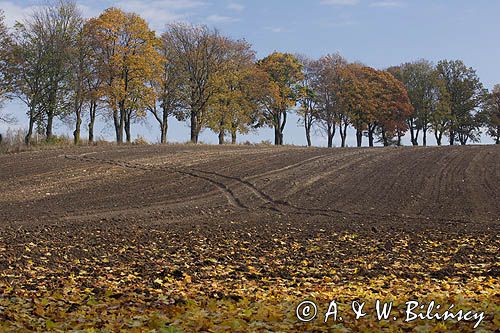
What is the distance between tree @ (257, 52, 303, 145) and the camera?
6425cm

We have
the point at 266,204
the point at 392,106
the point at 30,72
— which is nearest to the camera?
the point at 266,204

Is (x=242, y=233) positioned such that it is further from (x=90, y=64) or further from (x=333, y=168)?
(x=90, y=64)

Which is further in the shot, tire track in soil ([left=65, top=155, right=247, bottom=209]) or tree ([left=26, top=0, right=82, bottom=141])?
tree ([left=26, top=0, right=82, bottom=141])

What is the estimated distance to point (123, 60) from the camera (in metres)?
52.0

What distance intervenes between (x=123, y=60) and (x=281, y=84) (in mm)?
19205

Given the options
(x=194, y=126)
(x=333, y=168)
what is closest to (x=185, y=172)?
(x=333, y=168)

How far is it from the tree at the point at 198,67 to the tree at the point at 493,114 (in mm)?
33789

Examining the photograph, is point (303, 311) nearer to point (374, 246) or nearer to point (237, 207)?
point (374, 246)

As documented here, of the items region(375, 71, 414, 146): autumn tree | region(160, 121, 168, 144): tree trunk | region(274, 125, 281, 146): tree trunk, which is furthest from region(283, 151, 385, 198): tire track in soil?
region(375, 71, 414, 146): autumn tree

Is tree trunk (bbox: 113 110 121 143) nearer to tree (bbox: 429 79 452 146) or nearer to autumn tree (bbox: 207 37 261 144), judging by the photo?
autumn tree (bbox: 207 37 261 144)

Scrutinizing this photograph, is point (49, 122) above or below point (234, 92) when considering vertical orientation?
below

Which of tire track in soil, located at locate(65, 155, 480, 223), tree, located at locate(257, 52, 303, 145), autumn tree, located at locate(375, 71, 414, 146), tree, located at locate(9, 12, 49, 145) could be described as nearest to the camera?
tire track in soil, located at locate(65, 155, 480, 223)

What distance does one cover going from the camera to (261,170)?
110 ft

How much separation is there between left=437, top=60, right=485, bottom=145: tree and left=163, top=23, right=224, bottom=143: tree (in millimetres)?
29049
